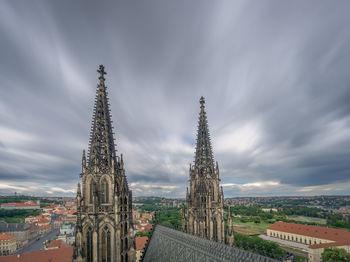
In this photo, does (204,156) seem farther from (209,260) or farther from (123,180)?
(209,260)

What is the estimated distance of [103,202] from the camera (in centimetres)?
2183

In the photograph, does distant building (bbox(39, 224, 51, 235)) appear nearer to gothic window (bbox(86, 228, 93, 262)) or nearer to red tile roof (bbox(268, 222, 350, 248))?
red tile roof (bbox(268, 222, 350, 248))

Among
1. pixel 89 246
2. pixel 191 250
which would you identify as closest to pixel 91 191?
pixel 89 246

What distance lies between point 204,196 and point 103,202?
48.3 feet

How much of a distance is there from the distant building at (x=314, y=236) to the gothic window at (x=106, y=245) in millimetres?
68398

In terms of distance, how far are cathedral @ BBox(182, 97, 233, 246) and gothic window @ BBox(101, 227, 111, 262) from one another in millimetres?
12920

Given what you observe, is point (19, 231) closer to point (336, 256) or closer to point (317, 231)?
point (336, 256)

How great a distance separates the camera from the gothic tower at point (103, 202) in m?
20.9

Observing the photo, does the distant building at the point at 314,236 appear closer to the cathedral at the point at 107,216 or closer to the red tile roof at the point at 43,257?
the cathedral at the point at 107,216

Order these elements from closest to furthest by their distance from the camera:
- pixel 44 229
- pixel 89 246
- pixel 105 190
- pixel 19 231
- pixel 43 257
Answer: pixel 89 246, pixel 105 190, pixel 43 257, pixel 19 231, pixel 44 229

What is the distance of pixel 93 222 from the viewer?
20.8 m

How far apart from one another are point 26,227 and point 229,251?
14073 centimetres

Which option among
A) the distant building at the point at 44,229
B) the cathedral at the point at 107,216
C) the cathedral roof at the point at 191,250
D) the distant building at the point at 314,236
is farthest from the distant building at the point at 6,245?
the distant building at the point at 314,236

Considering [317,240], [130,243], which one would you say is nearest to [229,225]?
[130,243]
